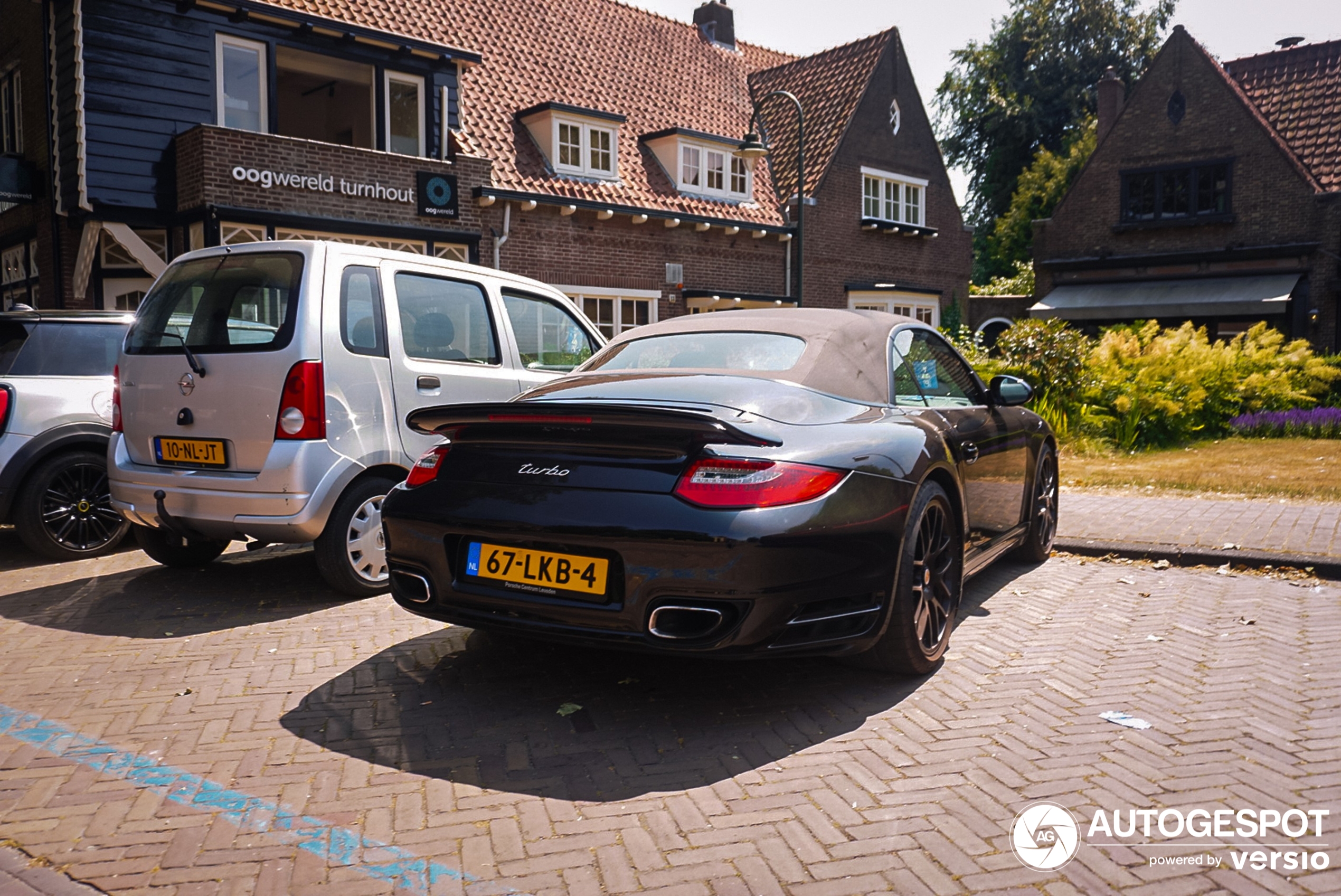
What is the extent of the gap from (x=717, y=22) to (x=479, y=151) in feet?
38.5

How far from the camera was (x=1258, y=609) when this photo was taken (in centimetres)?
526

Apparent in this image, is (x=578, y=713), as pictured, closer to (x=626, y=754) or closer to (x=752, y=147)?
(x=626, y=754)

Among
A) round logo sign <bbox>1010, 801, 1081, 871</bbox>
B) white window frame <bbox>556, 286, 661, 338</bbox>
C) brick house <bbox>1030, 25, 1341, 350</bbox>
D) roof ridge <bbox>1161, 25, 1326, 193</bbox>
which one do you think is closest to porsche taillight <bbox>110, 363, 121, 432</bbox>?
round logo sign <bbox>1010, 801, 1081, 871</bbox>

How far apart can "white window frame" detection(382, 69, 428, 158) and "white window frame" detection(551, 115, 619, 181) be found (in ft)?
9.94

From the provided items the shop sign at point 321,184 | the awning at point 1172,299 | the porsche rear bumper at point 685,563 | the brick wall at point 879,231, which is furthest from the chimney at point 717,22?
the porsche rear bumper at point 685,563

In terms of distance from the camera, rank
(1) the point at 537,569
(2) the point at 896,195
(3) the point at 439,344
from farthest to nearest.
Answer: (2) the point at 896,195 → (3) the point at 439,344 → (1) the point at 537,569

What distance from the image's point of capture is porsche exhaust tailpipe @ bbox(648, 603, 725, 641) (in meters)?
3.35

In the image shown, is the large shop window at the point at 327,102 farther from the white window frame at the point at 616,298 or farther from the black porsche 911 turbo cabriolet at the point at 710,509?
the black porsche 911 turbo cabriolet at the point at 710,509

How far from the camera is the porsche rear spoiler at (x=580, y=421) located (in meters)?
3.40

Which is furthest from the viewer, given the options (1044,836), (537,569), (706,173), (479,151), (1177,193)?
(1177,193)

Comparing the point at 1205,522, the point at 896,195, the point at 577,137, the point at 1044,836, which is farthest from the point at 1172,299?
the point at 1044,836

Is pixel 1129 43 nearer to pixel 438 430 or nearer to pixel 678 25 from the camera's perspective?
pixel 678 25

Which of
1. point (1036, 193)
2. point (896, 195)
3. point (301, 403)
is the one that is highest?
point (1036, 193)

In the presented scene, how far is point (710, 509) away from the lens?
3.34m
